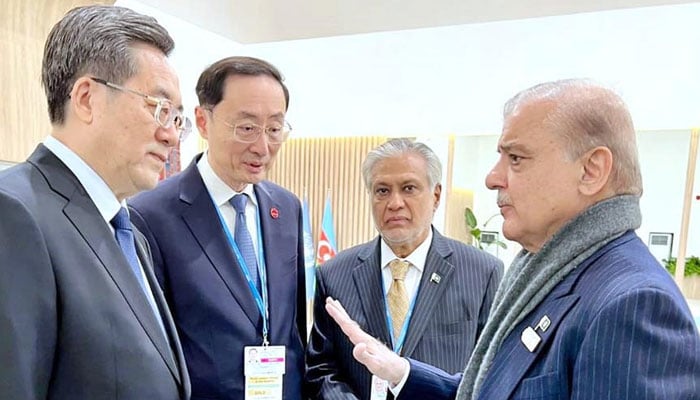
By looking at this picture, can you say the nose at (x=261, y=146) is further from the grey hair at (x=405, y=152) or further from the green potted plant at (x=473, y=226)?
the green potted plant at (x=473, y=226)

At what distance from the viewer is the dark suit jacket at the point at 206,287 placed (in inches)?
60.2

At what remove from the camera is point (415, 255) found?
1.91m

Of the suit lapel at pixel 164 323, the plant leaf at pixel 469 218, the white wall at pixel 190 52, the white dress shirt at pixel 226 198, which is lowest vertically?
the suit lapel at pixel 164 323

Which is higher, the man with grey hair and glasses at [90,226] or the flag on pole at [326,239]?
the man with grey hair and glasses at [90,226]

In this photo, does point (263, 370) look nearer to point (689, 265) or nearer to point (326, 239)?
point (326, 239)

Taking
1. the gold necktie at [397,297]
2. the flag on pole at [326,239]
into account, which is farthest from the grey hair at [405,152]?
the flag on pole at [326,239]

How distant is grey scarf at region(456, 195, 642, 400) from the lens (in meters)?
1.03

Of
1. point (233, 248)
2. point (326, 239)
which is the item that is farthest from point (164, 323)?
point (326, 239)

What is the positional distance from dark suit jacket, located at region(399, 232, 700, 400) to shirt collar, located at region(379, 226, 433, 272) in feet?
2.74

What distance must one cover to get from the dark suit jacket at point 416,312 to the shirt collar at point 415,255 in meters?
0.02

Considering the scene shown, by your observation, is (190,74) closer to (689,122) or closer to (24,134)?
(24,134)

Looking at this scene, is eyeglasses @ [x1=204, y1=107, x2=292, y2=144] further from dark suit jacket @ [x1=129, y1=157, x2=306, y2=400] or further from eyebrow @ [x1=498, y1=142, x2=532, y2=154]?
eyebrow @ [x1=498, y1=142, x2=532, y2=154]

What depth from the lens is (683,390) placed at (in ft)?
2.76

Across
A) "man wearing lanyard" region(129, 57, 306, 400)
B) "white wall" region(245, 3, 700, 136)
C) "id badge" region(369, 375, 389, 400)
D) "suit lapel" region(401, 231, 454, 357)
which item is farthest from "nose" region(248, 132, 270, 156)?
"white wall" region(245, 3, 700, 136)
